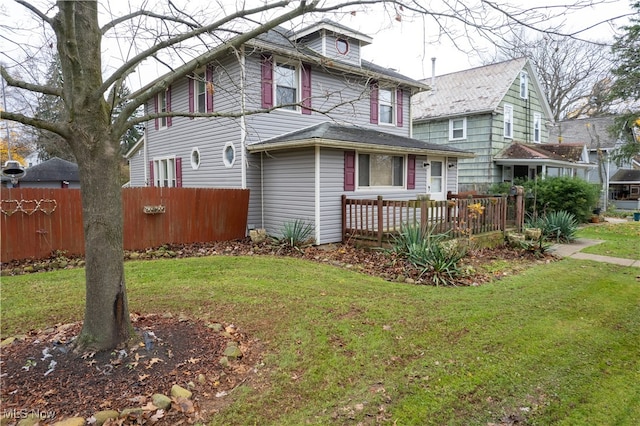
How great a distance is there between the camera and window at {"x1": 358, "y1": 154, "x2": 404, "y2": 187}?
11.0 m

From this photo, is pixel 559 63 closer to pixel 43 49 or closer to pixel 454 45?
pixel 454 45

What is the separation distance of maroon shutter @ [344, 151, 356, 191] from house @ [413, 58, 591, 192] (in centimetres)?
1059

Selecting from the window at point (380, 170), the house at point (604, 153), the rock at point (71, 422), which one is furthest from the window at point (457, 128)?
the rock at point (71, 422)

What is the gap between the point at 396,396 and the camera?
3.09 meters

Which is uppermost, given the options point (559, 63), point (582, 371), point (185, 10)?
point (559, 63)

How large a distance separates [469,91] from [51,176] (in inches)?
845

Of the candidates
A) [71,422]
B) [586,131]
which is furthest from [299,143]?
[586,131]

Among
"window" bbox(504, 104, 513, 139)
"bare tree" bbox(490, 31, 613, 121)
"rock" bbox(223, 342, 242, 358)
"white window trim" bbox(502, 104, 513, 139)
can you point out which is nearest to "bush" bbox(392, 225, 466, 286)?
"rock" bbox(223, 342, 242, 358)

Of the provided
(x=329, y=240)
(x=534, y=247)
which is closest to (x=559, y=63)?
(x=534, y=247)

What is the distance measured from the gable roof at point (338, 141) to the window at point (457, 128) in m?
7.05

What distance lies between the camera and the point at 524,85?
20047 mm

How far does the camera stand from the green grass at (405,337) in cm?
295

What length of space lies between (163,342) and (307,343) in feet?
4.74

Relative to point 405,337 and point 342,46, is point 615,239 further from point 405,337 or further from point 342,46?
point 405,337
